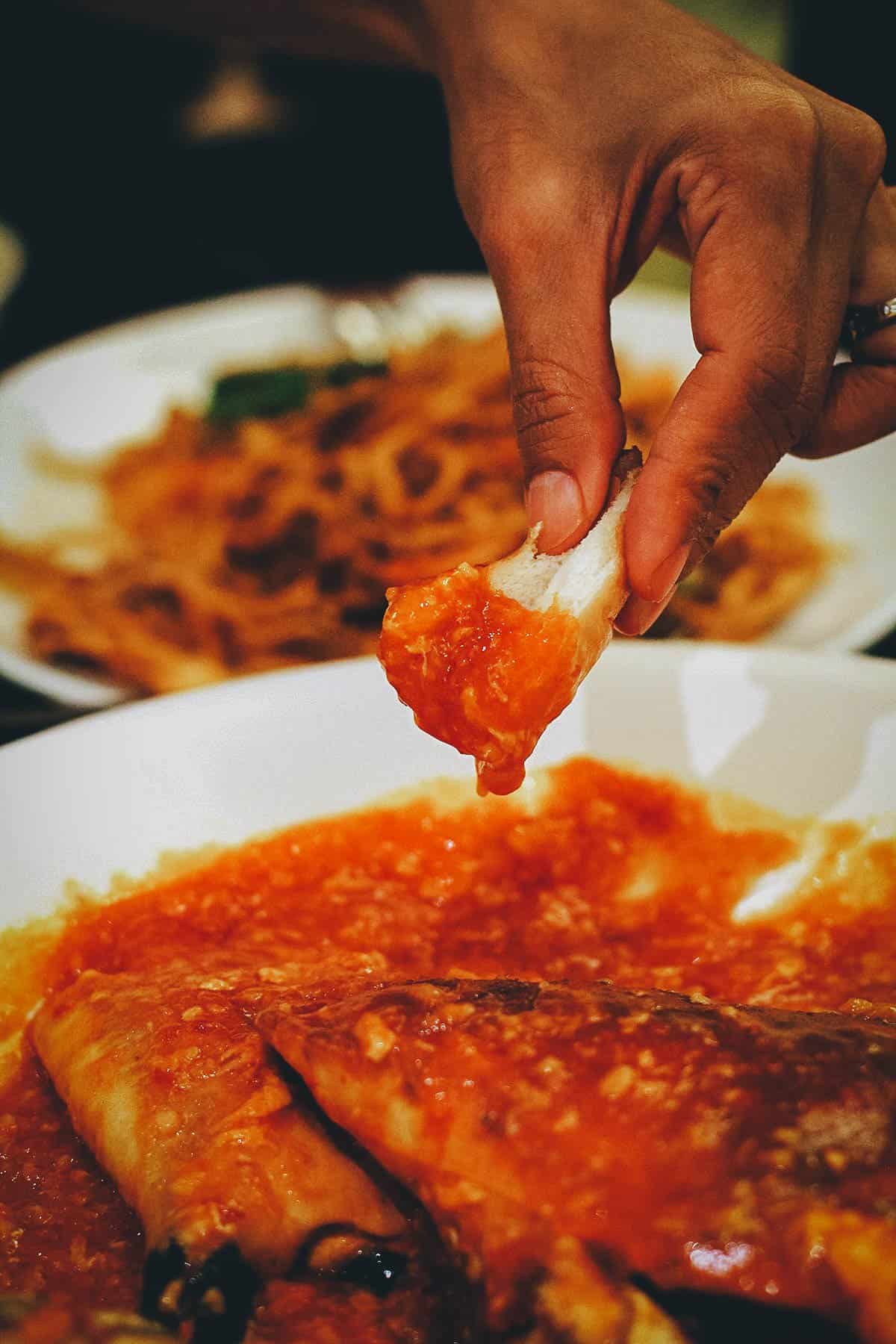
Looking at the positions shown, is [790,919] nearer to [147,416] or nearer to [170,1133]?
[170,1133]

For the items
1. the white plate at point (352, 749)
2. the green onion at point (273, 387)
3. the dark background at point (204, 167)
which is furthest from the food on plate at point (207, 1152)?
the dark background at point (204, 167)

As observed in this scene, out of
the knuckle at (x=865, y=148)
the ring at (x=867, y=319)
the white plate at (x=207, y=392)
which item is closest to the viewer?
the knuckle at (x=865, y=148)

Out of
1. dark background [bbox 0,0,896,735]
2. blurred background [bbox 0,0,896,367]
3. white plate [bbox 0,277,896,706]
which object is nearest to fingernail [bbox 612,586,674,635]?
white plate [bbox 0,277,896,706]

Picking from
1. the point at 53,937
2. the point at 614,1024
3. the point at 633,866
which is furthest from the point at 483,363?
the point at 614,1024

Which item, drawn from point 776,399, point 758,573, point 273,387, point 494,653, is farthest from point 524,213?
point 273,387

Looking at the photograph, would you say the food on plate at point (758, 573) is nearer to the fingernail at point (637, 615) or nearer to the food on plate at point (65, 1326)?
the fingernail at point (637, 615)

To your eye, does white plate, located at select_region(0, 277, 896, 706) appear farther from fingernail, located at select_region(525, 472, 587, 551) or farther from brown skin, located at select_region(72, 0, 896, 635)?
fingernail, located at select_region(525, 472, 587, 551)

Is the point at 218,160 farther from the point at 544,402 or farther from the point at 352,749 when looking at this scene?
the point at 544,402

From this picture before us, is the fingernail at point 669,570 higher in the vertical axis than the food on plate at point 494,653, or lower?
higher
